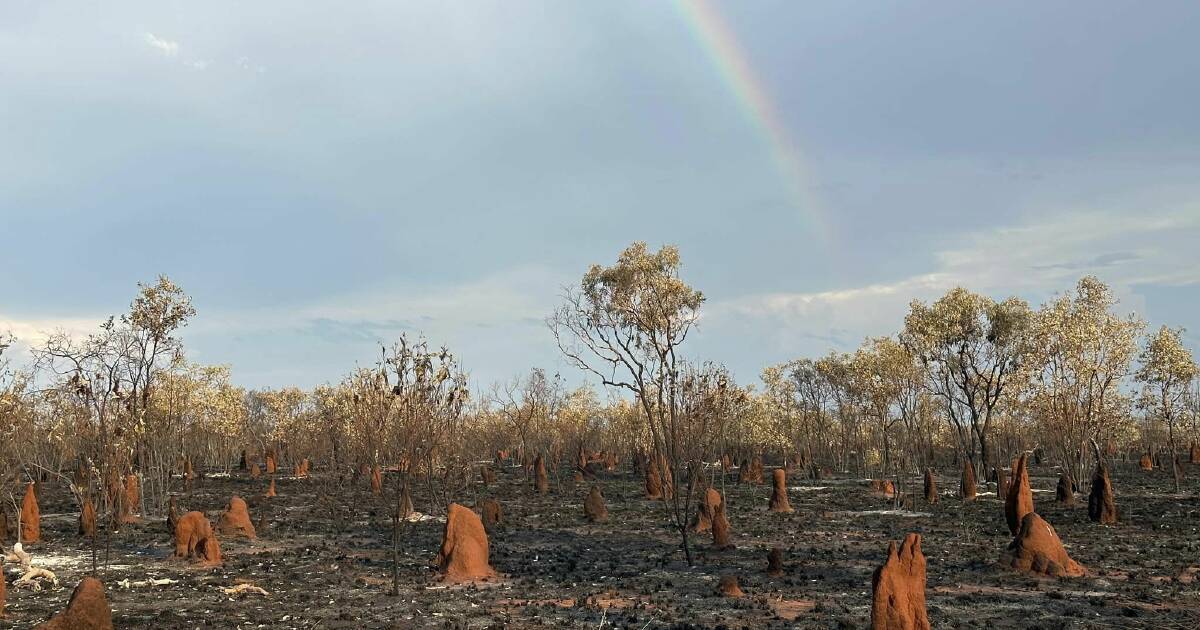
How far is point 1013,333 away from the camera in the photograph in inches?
1957

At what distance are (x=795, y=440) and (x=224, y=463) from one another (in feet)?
179

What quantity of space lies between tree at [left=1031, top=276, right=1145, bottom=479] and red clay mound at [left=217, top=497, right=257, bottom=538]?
115 ft

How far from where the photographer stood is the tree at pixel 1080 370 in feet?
124

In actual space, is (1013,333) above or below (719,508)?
above

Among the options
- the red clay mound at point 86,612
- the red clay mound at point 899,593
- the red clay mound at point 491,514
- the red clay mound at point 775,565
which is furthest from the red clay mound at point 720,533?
the red clay mound at point 86,612

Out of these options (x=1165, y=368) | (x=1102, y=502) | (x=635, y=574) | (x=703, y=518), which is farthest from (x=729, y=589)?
(x=1165, y=368)

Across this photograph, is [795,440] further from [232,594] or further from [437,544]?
[232,594]

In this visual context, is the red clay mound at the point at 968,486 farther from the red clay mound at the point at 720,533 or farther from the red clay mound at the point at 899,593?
the red clay mound at the point at 899,593

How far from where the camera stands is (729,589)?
1888cm

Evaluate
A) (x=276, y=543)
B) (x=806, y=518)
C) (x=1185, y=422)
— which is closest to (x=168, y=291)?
(x=276, y=543)

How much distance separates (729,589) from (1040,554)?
8496mm

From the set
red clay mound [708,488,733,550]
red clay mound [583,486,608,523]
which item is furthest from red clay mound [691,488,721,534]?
red clay mound [583,486,608,523]

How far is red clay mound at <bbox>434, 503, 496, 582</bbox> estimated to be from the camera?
68.3 feet

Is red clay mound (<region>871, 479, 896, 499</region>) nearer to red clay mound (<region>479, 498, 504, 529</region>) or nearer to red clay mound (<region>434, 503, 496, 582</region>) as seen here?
red clay mound (<region>479, 498, 504, 529</region>)
